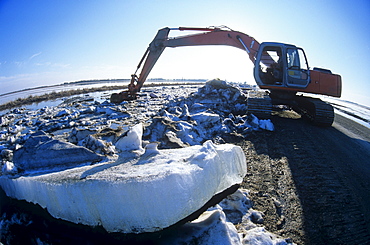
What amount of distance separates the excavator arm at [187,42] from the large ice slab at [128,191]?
23.3 ft

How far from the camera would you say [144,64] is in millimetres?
9414

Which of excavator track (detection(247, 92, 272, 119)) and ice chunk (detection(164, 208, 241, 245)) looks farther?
excavator track (detection(247, 92, 272, 119))

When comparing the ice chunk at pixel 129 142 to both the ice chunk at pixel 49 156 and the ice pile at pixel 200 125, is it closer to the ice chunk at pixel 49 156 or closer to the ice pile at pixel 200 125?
the ice chunk at pixel 49 156

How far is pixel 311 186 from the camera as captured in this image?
Result: 2.53 meters

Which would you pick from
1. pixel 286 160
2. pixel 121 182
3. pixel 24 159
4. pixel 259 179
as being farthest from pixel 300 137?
pixel 24 159

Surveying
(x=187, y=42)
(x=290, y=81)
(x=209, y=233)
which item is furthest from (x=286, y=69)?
(x=209, y=233)

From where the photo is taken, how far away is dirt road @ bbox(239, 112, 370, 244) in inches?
73.4

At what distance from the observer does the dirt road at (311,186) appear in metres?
1.86

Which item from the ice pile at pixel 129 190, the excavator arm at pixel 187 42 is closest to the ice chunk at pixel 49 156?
the ice pile at pixel 129 190

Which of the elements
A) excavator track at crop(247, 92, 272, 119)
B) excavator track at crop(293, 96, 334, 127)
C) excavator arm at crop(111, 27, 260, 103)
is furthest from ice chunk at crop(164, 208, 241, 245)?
excavator arm at crop(111, 27, 260, 103)

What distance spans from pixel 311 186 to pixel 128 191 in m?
2.36

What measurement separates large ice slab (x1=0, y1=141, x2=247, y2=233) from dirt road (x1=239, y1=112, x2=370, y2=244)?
1007 mm

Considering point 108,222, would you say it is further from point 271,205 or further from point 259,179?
point 259,179

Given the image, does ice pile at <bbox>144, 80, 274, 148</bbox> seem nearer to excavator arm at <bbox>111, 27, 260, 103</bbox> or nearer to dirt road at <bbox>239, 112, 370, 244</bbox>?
dirt road at <bbox>239, 112, 370, 244</bbox>
